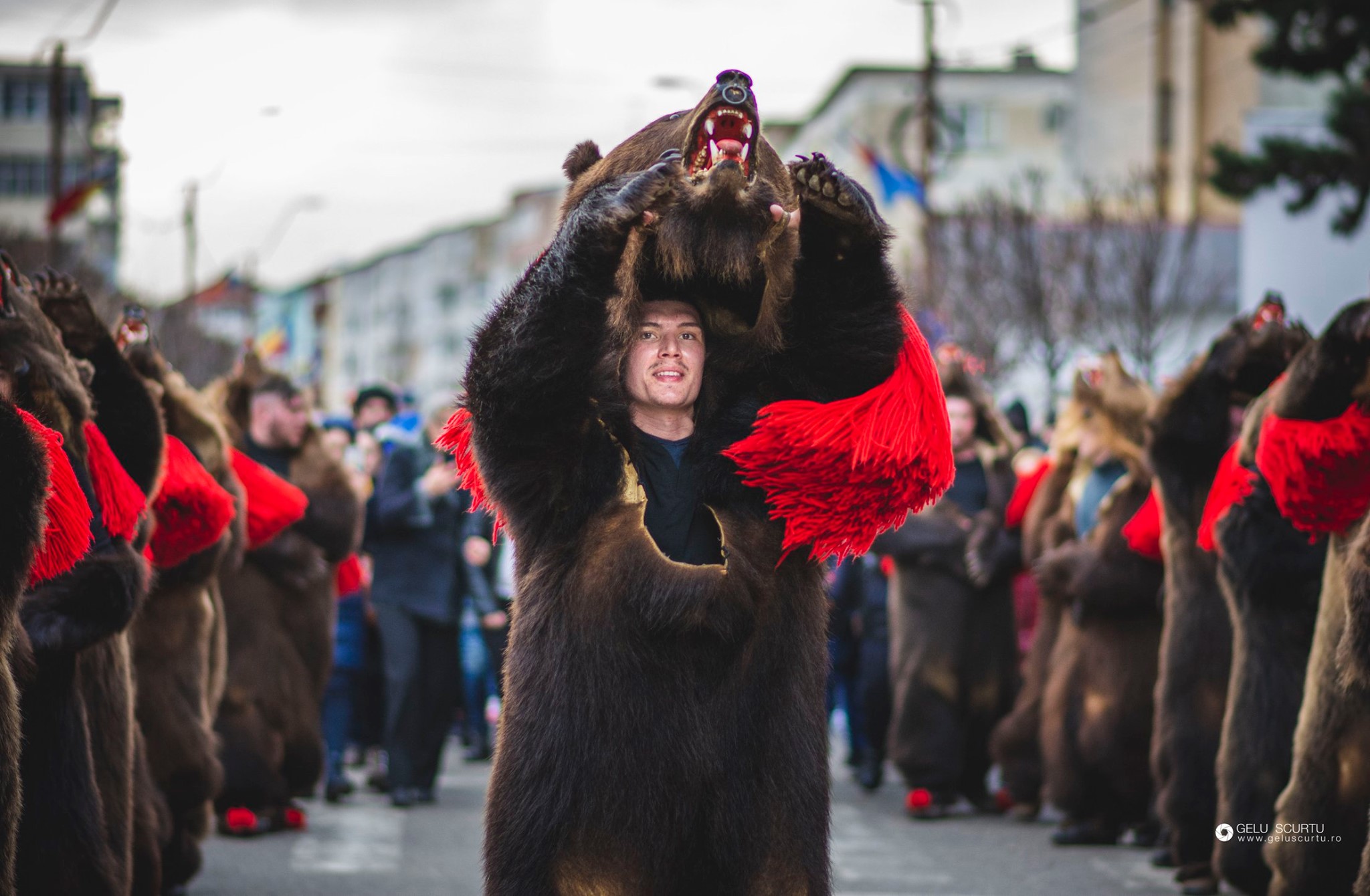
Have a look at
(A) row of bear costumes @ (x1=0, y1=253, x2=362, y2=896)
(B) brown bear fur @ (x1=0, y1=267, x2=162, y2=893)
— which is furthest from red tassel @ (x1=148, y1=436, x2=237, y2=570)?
(B) brown bear fur @ (x1=0, y1=267, x2=162, y2=893)

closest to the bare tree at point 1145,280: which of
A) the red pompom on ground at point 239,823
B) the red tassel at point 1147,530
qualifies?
the red tassel at point 1147,530

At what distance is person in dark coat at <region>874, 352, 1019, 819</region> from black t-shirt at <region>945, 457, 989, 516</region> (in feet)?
0.09

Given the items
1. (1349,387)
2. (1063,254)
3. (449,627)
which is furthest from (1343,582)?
(1063,254)

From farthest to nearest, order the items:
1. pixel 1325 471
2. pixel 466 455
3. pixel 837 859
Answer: pixel 837 859 < pixel 1325 471 < pixel 466 455

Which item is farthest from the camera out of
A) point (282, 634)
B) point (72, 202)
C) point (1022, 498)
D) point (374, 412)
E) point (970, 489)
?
point (72, 202)

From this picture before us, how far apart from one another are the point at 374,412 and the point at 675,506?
9.15 metres

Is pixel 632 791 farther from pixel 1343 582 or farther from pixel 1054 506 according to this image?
pixel 1054 506

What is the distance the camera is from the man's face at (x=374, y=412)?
13.1 meters

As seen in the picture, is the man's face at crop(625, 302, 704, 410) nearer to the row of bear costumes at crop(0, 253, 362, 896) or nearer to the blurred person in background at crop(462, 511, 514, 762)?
the row of bear costumes at crop(0, 253, 362, 896)

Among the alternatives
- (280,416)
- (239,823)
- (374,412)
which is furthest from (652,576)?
(374,412)

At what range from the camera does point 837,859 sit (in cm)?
860

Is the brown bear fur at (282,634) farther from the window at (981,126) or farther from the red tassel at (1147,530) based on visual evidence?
the window at (981,126)

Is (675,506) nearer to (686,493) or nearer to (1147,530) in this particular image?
(686,493)

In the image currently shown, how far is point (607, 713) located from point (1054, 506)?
249 inches
